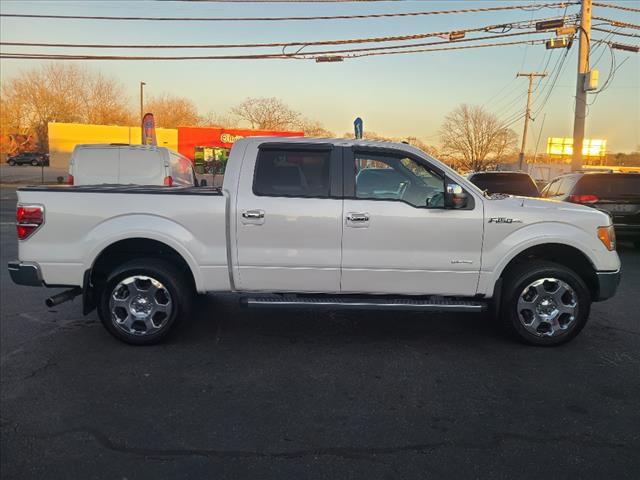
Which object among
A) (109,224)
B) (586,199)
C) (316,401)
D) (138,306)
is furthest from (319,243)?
(586,199)

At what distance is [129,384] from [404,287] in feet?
8.16

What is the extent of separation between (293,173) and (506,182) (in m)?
8.02

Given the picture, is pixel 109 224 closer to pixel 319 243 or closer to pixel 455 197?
pixel 319 243

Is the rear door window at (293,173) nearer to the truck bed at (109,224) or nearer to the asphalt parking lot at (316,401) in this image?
the truck bed at (109,224)

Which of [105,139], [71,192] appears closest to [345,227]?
[71,192]

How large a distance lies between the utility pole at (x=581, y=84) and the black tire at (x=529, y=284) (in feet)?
45.7

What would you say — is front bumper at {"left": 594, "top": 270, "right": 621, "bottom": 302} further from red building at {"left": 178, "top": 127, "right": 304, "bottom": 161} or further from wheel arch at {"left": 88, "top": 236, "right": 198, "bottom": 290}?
red building at {"left": 178, "top": 127, "right": 304, "bottom": 161}

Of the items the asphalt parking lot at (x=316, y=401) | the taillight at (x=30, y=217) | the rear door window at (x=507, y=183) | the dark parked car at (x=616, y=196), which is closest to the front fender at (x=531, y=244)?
the asphalt parking lot at (x=316, y=401)

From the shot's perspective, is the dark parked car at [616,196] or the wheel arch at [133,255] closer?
the wheel arch at [133,255]

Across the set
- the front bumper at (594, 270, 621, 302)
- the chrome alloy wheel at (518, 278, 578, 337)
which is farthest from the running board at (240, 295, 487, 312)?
the front bumper at (594, 270, 621, 302)

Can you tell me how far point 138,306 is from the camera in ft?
14.6

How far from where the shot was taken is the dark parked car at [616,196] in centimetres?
957

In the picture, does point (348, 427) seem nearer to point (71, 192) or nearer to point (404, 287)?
point (404, 287)

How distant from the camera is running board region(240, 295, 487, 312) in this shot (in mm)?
4328
